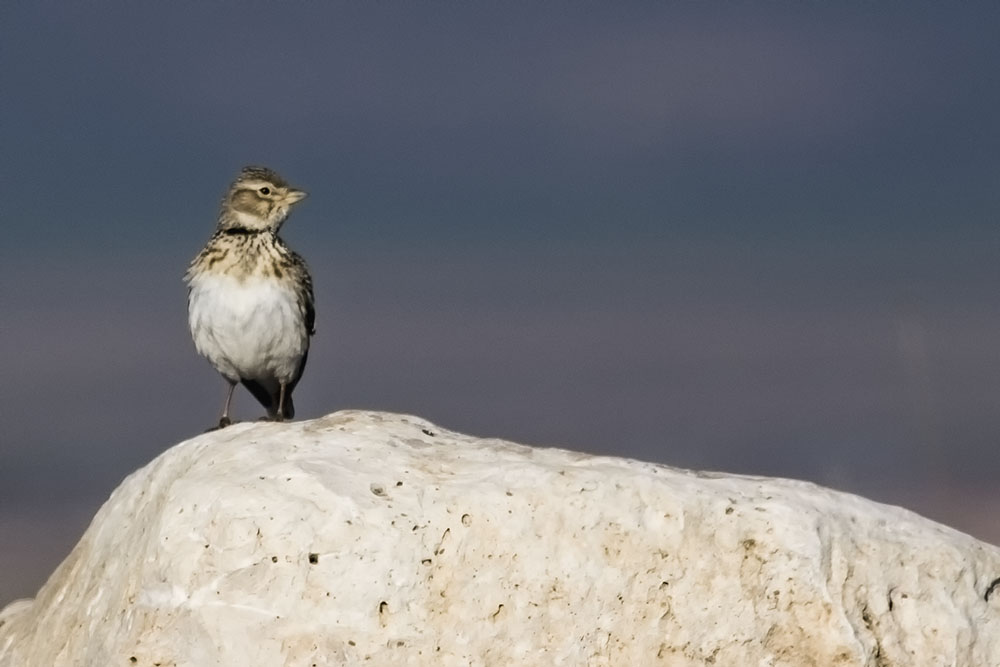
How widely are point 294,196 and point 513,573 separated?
542 centimetres

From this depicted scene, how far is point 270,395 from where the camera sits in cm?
1342

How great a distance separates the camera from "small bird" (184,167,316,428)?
11.9 m

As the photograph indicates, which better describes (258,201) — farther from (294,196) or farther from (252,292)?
Answer: (252,292)

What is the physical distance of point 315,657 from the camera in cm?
807

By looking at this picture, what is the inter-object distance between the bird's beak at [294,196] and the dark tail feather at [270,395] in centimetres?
171

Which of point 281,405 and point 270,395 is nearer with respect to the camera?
point 281,405

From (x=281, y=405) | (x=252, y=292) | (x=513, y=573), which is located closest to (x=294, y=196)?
(x=252, y=292)

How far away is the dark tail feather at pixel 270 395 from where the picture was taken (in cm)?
1315

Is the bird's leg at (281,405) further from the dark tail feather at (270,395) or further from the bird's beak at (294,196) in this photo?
the bird's beak at (294,196)

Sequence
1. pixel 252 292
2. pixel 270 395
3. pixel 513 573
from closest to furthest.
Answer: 1. pixel 513 573
2. pixel 252 292
3. pixel 270 395

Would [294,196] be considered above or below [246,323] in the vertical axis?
above

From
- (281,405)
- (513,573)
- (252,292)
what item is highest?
(252,292)

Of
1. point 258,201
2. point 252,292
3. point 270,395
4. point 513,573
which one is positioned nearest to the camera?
point 513,573

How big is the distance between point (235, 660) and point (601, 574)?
85.2 inches
